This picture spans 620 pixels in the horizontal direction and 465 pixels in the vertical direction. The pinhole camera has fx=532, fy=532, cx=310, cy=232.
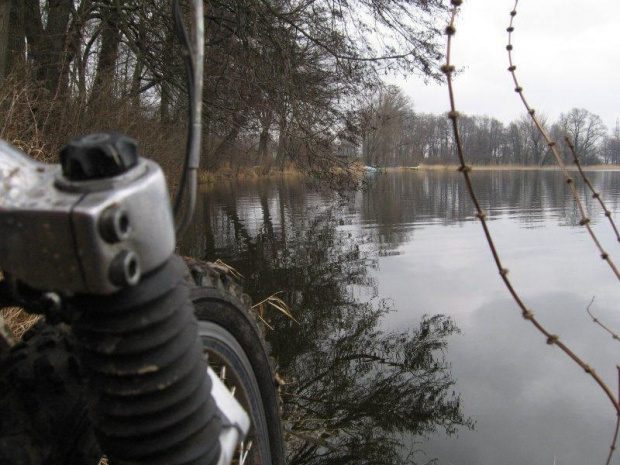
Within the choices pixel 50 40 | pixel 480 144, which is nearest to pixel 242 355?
pixel 50 40

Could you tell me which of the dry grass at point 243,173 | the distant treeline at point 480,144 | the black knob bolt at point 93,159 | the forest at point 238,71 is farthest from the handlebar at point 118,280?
the distant treeline at point 480,144

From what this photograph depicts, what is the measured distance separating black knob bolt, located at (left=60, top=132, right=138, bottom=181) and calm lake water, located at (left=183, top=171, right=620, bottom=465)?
279 centimetres

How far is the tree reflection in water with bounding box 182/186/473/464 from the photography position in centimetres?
330

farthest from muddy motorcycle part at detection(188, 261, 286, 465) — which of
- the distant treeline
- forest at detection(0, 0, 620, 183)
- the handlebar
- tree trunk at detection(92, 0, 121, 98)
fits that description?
the distant treeline

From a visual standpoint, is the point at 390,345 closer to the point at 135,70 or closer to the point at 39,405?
the point at 39,405

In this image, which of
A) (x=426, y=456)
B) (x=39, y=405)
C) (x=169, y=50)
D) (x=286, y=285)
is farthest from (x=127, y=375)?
(x=169, y=50)

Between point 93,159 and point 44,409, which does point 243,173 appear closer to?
point 44,409

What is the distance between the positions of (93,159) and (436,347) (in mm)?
4433

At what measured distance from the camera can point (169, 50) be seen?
→ 738 cm

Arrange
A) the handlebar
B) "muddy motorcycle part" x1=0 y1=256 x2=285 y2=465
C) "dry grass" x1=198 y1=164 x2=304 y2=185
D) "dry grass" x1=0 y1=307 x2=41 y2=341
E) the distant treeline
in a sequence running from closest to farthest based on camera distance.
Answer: the handlebar, "muddy motorcycle part" x1=0 y1=256 x2=285 y2=465, "dry grass" x1=0 y1=307 x2=41 y2=341, "dry grass" x1=198 y1=164 x2=304 y2=185, the distant treeline

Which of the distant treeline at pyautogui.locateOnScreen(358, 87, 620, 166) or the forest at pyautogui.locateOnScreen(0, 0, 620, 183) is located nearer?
the forest at pyautogui.locateOnScreen(0, 0, 620, 183)

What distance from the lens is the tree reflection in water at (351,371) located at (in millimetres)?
3303

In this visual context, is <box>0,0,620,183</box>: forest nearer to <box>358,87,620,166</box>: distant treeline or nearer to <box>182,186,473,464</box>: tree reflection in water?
<box>182,186,473,464</box>: tree reflection in water

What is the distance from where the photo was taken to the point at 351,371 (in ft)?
13.9
